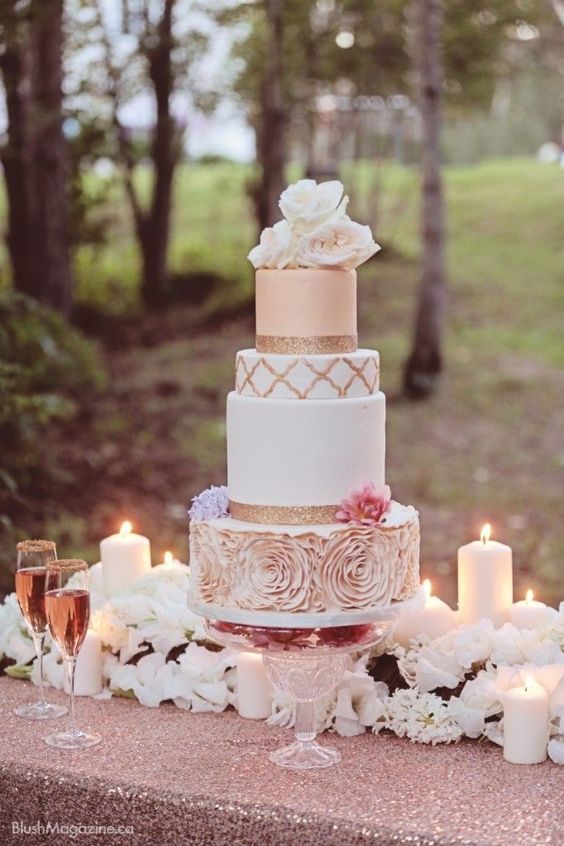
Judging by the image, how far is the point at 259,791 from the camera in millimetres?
2320

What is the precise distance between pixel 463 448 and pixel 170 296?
6.19 m

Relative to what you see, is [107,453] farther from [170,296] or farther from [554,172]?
[554,172]

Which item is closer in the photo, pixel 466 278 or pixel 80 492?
pixel 80 492

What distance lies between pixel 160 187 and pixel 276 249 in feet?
41.2

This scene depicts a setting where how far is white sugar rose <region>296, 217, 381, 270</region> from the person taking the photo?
2371mm

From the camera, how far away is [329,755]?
8.20ft

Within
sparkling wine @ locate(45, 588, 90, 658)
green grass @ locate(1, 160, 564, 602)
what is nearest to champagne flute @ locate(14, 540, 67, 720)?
sparkling wine @ locate(45, 588, 90, 658)

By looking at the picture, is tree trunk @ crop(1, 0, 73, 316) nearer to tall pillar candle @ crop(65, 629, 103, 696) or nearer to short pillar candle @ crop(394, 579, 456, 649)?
tall pillar candle @ crop(65, 629, 103, 696)

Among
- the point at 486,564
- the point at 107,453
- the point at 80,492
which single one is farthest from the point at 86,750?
the point at 107,453

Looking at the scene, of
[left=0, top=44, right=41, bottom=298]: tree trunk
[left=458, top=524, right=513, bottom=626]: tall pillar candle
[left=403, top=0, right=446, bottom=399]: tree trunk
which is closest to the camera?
[left=458, top=524, right=513, bottom=626]: tall pillar candle

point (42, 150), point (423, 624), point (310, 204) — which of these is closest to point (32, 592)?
point (423, 624)

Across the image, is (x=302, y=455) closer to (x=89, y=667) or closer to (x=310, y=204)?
(x=310, y=204)

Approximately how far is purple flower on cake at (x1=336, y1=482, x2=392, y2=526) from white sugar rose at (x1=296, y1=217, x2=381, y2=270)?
43 cm

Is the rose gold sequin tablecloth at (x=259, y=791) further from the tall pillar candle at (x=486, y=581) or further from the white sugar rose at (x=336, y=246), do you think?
the white sugar rose at (x=336, y=246)
